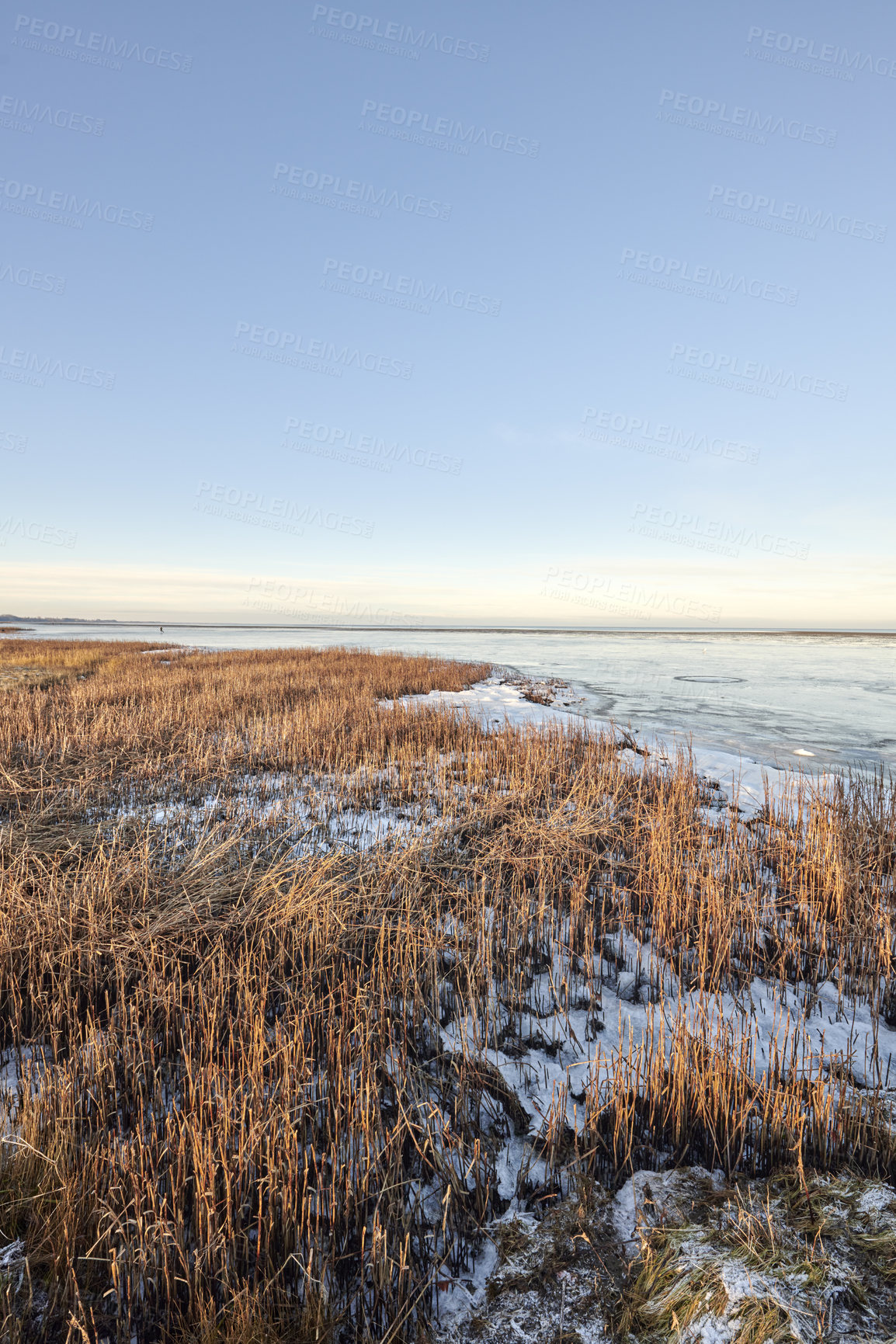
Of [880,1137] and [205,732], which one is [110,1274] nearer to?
[880,1137]

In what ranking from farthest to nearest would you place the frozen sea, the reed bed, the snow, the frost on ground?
the frozen sea, the snow, the reed bed, the frost on ground

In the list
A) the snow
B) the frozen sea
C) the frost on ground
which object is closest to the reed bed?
the frost on ground

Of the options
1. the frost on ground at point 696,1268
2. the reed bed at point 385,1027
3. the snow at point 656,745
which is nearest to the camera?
the frost on ground at point 696,1268

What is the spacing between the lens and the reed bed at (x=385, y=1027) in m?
1.92

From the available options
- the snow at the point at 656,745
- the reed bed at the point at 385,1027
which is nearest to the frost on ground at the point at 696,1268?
the reed bed at the point at 385,1027

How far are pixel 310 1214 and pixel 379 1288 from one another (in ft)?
1.12

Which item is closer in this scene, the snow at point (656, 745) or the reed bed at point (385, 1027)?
the reed bed at point (385, 1027)

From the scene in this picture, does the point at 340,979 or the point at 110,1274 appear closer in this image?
the point at 110,1274

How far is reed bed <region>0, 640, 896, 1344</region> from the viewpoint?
192 centimetres

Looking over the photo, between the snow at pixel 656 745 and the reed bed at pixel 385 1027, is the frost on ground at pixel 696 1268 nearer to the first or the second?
the reed bed at pixel 385 1027

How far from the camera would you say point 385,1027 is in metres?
2.99

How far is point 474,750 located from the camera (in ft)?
30.8

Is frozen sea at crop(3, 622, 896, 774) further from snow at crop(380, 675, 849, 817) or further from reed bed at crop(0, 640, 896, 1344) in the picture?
reed bed at crop(0, 640, 896, 1344)

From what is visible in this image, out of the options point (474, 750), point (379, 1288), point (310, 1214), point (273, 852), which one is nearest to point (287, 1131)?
point (310, 1214)
